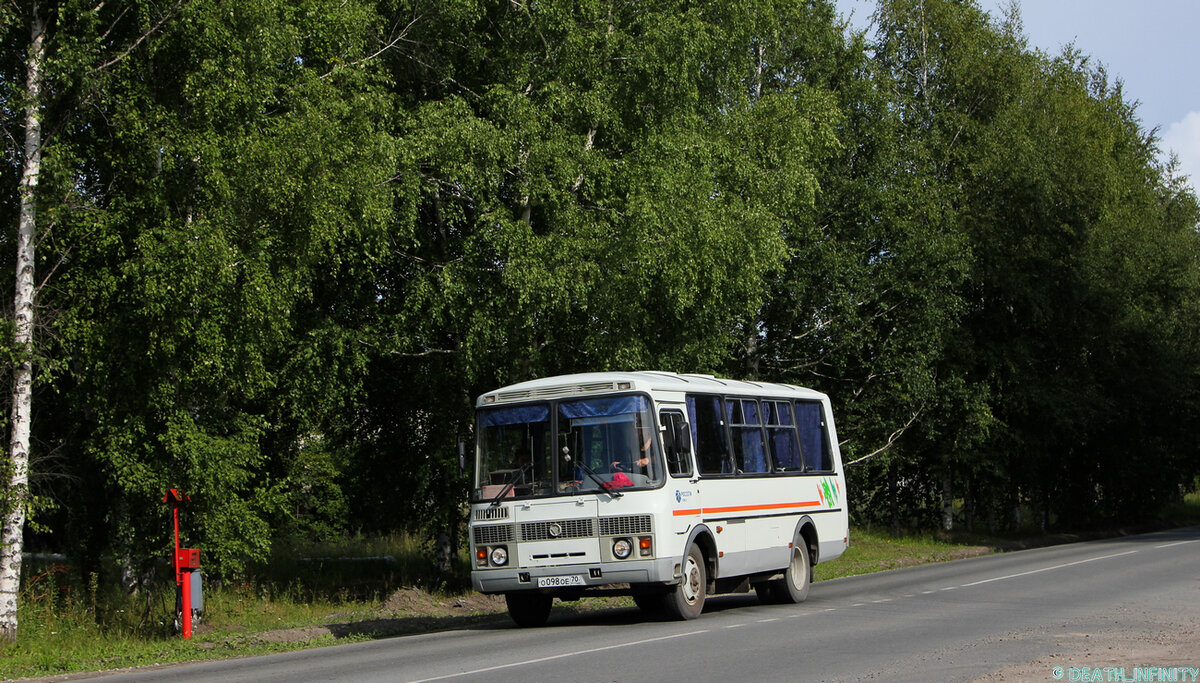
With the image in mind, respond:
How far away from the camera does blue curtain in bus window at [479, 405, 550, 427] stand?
1535cm

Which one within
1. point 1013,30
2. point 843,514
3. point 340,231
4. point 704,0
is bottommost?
point 843,514

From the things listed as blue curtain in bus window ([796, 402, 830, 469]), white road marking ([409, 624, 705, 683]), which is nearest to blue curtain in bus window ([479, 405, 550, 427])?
white road marking ([409, 624, 705, 683])

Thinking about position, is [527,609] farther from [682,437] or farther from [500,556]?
[682,437]

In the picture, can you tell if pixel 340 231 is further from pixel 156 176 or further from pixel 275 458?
pixel 275 458

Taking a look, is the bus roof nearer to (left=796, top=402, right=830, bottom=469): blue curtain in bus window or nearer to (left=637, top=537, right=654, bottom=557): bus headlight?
(left=637, top=537, right=654, bottom=557): bus headlight

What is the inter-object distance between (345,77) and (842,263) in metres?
16.2

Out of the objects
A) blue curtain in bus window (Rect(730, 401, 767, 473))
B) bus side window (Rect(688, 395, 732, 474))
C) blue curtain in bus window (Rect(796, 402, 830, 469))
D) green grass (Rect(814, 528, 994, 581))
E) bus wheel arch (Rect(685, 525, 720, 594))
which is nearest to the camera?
bus wheel arch (Rect(685, 525, 720, 594))

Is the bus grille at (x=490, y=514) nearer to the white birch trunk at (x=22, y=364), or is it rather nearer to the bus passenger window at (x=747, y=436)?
the bus passenger window at (x=747, y=436)

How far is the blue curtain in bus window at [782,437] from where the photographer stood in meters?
18.4

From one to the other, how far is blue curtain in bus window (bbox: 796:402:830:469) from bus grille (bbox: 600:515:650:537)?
555cm

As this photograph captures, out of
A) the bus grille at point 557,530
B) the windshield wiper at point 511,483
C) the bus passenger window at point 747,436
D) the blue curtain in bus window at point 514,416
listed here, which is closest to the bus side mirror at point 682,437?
the bus grille at point 557,530

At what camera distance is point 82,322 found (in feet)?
58.5

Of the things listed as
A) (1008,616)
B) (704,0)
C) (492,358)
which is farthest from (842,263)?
(1008,616)

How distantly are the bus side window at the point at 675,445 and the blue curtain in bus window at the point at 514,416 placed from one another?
5.01 feet
